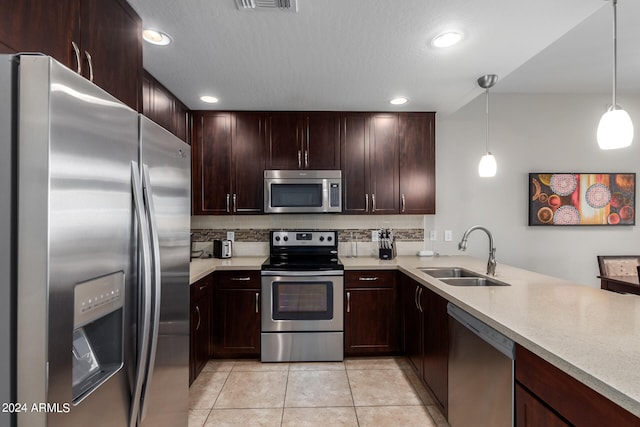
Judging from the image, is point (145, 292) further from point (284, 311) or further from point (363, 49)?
point (284, 311)

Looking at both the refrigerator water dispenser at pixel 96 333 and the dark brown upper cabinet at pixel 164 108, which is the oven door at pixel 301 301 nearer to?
the dark brown upper cabinet at pixel 164 108

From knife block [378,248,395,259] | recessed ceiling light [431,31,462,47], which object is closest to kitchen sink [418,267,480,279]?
knife block [378,248,395,259]

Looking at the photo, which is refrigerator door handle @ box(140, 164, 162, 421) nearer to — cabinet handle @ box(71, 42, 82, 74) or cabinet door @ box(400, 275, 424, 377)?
→ cabinet handle @ box(71, 42, 82, 74)

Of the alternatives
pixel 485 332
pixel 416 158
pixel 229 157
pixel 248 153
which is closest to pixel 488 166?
pixel 416 158

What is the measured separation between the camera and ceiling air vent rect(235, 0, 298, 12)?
1541mm

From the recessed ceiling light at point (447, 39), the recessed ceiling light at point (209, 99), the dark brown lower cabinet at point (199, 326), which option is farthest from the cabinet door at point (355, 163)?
the dark brown lower cabinet at point (199, 326)

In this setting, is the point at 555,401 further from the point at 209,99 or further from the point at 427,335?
the point at 209,99

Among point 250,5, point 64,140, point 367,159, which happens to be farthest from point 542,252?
point 64,140

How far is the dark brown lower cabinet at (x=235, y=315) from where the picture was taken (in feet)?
9.62

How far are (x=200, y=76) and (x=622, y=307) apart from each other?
2.85 m

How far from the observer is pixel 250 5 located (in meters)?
1.56

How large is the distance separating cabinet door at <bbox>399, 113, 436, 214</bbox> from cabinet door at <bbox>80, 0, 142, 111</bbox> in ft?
7.91

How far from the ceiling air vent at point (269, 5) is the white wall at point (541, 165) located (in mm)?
2501

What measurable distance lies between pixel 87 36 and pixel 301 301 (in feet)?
7.68
